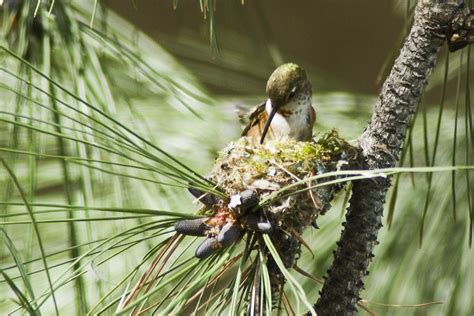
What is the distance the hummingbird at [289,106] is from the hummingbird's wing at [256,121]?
0.04 metres

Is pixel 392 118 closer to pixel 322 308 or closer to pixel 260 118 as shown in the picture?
pixel 322 308

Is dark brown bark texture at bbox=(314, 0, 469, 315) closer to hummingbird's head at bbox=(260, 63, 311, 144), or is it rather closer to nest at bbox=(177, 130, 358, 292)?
nest at bbox=(177, 130, 358, 292)

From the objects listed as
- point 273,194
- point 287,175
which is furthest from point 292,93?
point 273,194

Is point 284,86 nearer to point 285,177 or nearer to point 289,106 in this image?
point 289,106

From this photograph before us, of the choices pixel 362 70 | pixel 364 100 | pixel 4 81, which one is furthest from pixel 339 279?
pixel 362 70

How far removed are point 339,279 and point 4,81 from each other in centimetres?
56

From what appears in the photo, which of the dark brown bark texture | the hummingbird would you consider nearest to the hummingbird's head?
the hummingbird

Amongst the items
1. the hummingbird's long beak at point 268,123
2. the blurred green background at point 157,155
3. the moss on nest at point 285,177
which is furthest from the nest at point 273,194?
the hummingbird's long beak at point 268,123

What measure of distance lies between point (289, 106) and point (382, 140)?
633 millimetres

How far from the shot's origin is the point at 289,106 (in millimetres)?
1817

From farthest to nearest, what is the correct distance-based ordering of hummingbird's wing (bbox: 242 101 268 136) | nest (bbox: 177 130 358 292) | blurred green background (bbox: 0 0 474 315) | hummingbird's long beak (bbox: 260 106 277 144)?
1. hummingbird's wing (bbox: 242 101 268 136)
2. hummingbird's long beak (bbox: 260 106 277 144)
3. blurred green background (bbox: 0 0 474 315)
4. nest (bbox: 177 130 358 292)

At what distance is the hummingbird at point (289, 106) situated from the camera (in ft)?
5.92

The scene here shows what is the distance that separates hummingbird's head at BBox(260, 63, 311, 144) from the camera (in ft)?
5.96

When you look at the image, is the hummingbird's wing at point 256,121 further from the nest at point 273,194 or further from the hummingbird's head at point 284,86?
the nest at point 273,194
